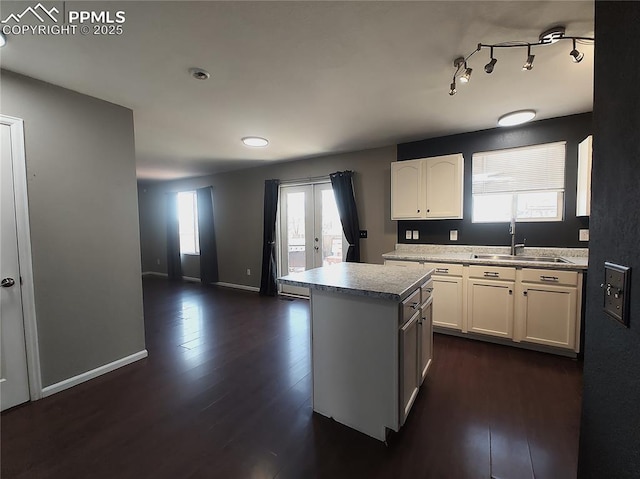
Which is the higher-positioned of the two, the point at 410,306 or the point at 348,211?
the point at 348,211

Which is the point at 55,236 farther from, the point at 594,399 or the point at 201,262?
the point at 201,262

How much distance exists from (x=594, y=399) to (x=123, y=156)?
3.36 metres

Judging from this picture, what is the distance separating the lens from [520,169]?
324 cm

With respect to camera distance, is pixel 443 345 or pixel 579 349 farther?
pixel 443 345

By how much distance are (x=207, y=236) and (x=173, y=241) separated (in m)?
1.33

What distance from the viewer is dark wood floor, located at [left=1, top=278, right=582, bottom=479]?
59.5 inches

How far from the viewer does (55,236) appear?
2191 millimetres

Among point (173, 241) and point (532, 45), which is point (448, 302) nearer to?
point (532, 45)

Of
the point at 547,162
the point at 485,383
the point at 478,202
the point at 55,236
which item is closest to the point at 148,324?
the point at 55,236

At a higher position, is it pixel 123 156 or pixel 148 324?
pixel 123 156

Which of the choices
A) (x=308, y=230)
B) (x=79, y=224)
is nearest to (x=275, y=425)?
(x=79, y=224)

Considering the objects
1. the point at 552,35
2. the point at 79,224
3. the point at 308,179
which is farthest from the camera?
the point at 308,179

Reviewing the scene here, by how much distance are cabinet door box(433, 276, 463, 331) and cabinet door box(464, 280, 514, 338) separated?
0.11 meters

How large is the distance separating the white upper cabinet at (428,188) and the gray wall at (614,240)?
107 inches
